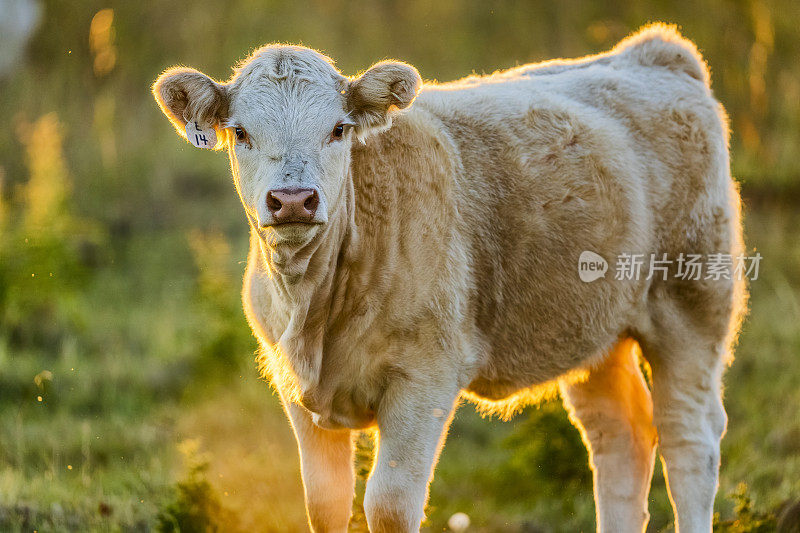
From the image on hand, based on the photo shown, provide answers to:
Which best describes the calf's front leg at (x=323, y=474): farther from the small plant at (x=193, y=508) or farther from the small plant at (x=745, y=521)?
the small plant at (x=745, y=521)

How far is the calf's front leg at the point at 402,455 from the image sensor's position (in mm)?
3869

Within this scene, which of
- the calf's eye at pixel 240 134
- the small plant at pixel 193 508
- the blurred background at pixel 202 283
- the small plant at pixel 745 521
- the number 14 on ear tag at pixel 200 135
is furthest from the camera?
the blurred background at pixel 202 283

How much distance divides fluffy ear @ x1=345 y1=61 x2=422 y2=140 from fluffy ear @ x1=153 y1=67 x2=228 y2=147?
1.58 feet

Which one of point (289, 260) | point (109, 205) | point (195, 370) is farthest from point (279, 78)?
point (109, 205)

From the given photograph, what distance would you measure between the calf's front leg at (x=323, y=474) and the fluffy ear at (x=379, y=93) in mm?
1227

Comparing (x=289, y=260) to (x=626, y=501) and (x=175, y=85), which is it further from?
(x=626, y=501)

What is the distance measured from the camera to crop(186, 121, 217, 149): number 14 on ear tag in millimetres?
3824

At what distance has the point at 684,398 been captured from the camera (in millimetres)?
4781

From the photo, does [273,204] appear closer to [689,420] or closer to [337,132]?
[337,132]

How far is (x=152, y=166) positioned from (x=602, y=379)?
314 inches

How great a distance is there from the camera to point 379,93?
3.77 metres

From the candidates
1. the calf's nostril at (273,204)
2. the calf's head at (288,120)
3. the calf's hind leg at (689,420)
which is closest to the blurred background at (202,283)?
the calf's hind leg at (689,420)

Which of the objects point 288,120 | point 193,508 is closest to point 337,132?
point 288,120

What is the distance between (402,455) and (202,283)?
4.44 meters
